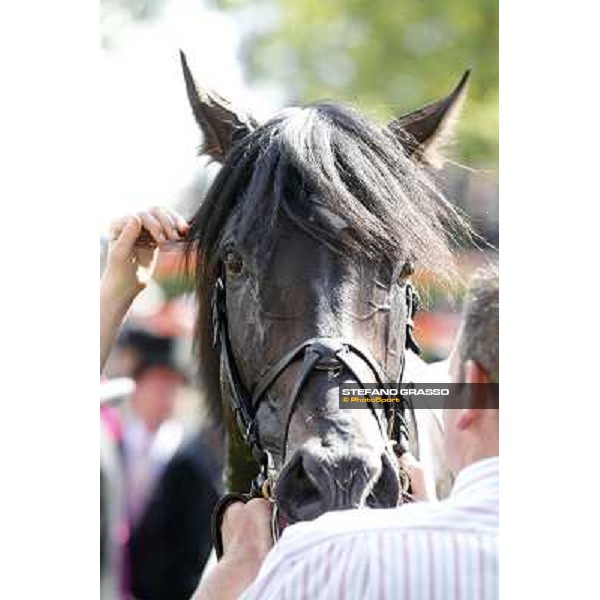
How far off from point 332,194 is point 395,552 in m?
0.70

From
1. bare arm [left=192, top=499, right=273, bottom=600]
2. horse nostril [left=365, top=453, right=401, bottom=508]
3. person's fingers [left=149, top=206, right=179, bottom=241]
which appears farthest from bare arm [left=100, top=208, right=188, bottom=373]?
horse nostril [left=365, top=453, right=401, bottom=508]

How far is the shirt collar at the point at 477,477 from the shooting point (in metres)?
1.40

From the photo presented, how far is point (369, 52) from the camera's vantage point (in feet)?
7.09

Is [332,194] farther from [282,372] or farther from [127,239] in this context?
[127,239]

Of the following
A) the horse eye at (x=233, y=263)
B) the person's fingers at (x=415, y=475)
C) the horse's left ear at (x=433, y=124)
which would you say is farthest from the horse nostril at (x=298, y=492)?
the horse's left ear at (x=433, y=124)

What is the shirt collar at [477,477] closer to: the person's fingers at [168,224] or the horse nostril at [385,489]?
the horse nostril at [385,489]

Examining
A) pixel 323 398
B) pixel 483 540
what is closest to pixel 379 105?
pixel 323 398

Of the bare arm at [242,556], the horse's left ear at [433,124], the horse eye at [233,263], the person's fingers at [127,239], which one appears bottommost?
the bare arm at [242,556]

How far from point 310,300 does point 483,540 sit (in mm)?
572

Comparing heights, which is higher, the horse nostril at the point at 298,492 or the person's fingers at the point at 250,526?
the horse nostril at the point at 298,492

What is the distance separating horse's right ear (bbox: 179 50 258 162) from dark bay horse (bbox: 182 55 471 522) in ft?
0.17

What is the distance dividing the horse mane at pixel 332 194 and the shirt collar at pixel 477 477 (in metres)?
0.55

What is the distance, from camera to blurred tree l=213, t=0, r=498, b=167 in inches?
81.8
